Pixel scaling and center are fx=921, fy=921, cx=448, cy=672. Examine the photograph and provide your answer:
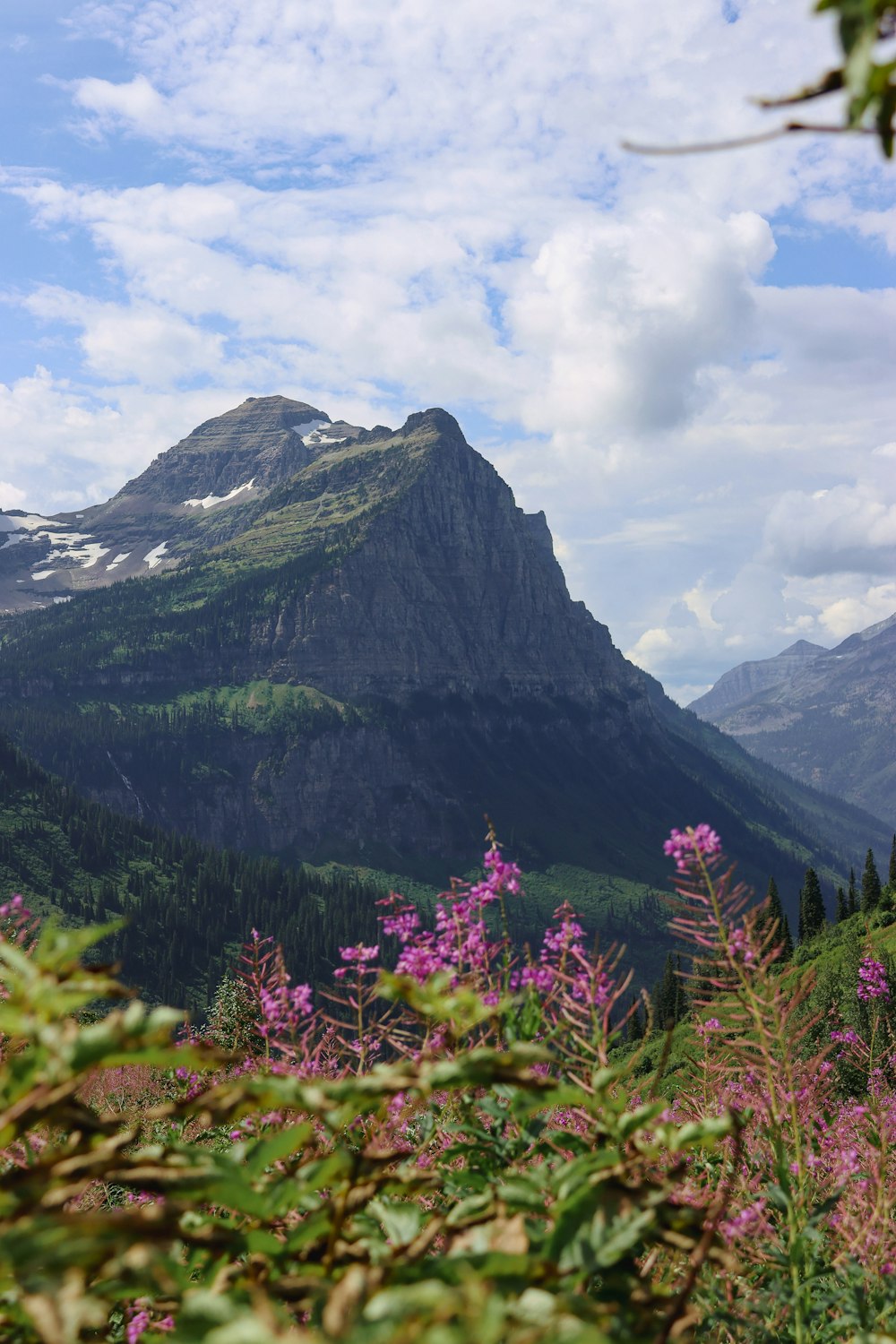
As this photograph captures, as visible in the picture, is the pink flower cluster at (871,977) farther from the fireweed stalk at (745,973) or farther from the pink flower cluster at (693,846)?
the pink flower cluster at (693,846)

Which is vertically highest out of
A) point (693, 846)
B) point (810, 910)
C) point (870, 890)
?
point (693, 846)

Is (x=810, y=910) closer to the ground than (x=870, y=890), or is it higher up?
closer to the ground

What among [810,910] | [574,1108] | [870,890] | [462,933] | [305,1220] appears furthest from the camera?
[870,890]

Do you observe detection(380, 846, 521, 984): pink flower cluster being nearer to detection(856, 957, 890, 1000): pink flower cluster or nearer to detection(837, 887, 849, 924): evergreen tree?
detection(856, 957, 890, 1000): pink flower cluster

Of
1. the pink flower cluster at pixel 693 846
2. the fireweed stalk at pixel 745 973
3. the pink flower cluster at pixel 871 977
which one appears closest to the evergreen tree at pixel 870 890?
the pink flower cluster at pixel 871 977

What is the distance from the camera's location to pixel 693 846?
4.97 meters

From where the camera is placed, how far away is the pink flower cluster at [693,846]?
4883 millimetres

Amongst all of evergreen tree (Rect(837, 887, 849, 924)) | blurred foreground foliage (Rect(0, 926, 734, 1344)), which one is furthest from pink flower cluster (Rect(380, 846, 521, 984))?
evergreen tree (Rect(837, 887, 849, 924))

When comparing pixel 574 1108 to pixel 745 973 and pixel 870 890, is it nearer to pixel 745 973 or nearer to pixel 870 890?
pixel 745 973

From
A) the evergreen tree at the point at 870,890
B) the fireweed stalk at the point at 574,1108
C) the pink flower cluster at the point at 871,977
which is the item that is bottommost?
the evergreen tree at the point at 870,890

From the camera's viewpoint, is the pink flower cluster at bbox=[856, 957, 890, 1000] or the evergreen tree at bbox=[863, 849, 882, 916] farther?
the evergreen tree at bbox=[863, 849, 882, 916]

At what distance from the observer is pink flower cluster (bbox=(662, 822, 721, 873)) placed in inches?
192

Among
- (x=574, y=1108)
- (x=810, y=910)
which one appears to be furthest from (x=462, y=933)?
(x=810, y=910)

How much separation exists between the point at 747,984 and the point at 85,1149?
318cm
